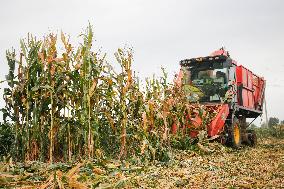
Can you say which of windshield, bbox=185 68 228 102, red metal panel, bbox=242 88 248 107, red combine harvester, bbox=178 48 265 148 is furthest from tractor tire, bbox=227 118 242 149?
red metal panel, bbox=242 88 248 107

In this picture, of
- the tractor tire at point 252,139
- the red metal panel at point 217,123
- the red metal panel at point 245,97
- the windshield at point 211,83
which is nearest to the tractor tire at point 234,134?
the red metal panel at point 217,123

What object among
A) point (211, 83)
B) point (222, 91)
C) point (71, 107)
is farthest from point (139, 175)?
point (211, 83)

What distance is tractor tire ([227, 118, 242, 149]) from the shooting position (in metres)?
8.51

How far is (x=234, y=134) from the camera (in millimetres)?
8742

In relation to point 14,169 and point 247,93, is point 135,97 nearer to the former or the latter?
point 14,169

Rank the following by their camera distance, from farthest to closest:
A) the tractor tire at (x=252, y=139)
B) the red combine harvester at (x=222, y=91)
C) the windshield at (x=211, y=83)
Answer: the tractor tire at (x=252, y=139) → the windshield at (x=211, y=83) → the red combine harvester at (x=222, y=91)

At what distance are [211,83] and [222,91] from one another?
0.37m

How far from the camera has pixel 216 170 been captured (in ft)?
16.9

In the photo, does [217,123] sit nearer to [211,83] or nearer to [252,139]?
[211,83]

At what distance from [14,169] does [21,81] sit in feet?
5.12

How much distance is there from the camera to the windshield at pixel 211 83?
28.8ft

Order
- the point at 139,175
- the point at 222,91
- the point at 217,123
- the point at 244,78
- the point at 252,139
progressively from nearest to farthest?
A: the point at 139,175 → the point at 217,123 → the point at 222,91 → the point at 244,78 → the point at 252,139

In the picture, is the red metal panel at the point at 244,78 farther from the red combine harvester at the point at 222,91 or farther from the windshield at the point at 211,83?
the windshield at the point at 211,83

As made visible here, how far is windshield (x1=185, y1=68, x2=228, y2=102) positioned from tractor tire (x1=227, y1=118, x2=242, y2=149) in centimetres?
76
